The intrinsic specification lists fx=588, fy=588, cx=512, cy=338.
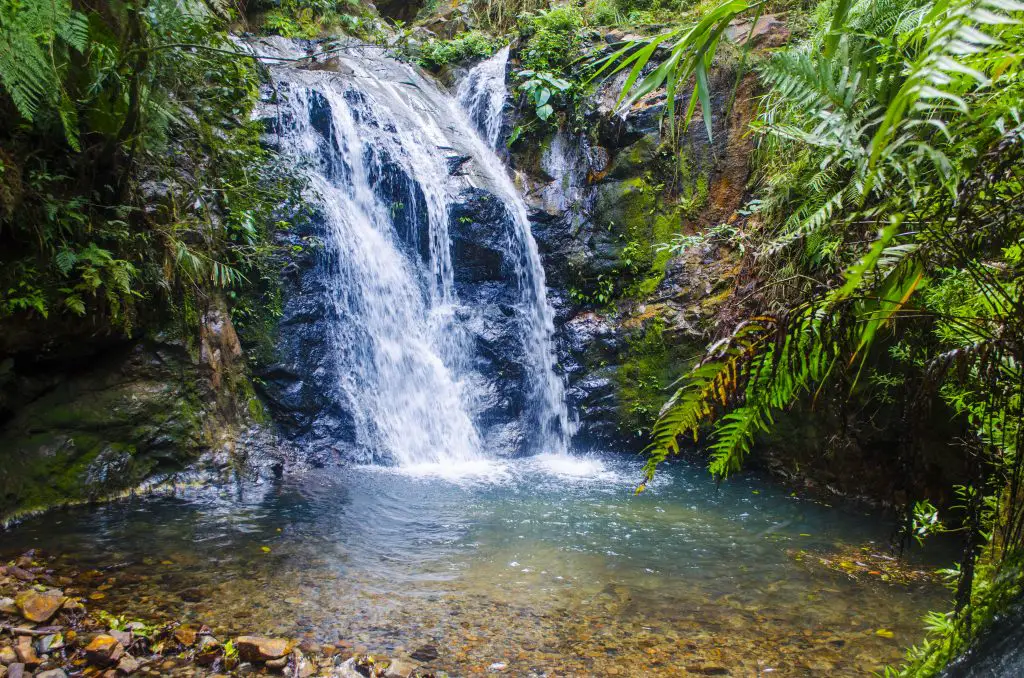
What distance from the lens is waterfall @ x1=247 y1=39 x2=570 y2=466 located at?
775cm

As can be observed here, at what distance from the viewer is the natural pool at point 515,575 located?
3078 mm

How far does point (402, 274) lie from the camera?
8.51m

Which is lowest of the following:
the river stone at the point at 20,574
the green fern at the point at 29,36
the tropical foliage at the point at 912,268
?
the river stone at the point at 20,574

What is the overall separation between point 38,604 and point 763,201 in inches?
Answer: 266

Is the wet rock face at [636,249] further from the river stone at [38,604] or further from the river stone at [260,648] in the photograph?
the river stone at [38,604]

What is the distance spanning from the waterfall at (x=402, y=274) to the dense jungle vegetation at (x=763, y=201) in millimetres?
953

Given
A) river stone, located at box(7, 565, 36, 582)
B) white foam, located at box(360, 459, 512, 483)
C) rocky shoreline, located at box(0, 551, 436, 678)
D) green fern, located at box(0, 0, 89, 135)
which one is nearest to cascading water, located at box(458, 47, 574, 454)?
white foam, located at box(360, 459, 512, 483)

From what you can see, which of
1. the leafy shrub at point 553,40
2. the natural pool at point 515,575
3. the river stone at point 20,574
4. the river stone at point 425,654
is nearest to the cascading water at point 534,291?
→ the leafy shrub at point 553,40

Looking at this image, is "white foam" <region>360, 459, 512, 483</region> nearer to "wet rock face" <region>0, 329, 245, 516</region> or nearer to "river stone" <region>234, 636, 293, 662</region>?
"wet rock face" <region>0, 329, 245, 516</region>

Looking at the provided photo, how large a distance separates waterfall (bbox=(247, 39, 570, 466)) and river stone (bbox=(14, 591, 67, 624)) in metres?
4.42

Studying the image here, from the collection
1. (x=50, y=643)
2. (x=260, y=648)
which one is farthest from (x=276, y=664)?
(x=50, y=643)

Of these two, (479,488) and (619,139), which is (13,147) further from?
(619,139)

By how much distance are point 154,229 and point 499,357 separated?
4.80 m

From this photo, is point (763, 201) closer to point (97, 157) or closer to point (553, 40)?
point (553, 40)
